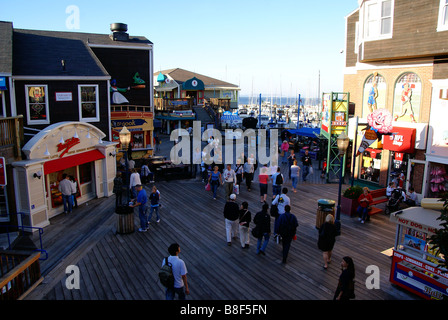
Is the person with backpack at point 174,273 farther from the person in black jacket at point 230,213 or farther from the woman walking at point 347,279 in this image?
the person in black jacket at point 230,213

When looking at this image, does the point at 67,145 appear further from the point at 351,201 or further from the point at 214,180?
the point at 351,201

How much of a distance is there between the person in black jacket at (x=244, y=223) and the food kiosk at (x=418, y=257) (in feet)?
13.4

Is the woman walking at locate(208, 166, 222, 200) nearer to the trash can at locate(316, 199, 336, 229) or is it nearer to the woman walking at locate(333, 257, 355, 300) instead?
the trash can at locate(316, 199, 336, 229)

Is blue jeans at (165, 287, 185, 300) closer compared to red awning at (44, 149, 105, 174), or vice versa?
blue jeans at (165, 287, 185, 300)

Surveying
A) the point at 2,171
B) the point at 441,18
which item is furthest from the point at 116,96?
the point at 441,18

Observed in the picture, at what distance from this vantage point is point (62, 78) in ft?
→ 56.0

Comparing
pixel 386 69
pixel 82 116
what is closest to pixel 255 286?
pixel 82 116

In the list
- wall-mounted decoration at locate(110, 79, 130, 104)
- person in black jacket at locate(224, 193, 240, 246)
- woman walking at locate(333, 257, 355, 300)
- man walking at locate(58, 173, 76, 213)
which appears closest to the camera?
woman walking at locate(333, 257, 355, 300)

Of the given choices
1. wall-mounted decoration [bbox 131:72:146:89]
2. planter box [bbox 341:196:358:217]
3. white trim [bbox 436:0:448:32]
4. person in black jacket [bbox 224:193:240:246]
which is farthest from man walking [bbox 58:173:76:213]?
white trim [bbox 436:0:448:32]

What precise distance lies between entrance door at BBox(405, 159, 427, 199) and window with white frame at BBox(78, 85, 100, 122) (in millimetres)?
16440

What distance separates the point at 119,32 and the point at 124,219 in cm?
1895

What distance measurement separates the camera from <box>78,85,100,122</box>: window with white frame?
18.0 m
